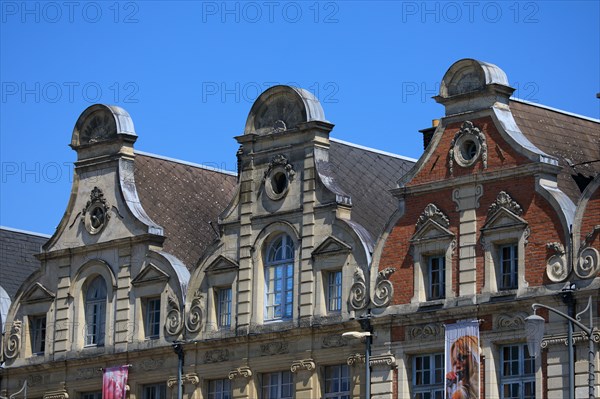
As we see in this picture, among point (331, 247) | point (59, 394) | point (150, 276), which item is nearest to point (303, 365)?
point (331, 247)

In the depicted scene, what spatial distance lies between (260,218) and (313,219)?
2326mm

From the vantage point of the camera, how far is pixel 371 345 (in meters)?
59.0

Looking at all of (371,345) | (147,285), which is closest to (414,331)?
(371,345)

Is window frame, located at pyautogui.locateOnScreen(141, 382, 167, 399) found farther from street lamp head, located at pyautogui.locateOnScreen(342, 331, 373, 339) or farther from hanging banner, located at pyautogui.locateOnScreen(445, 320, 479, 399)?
hanging banner, located at pyautogui.locateOnScreen(445, 320, 479, 399)

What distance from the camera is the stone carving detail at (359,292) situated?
59.5 m

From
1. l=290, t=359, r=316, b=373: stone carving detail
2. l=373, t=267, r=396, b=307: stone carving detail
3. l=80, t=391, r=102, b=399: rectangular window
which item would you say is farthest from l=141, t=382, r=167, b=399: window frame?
l=373, t=267, r=396, b=307: stone carving detail

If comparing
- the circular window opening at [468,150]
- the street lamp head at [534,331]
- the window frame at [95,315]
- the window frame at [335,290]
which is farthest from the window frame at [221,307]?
the street lamp head at [534,331]

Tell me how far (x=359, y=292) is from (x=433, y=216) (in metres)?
3.56

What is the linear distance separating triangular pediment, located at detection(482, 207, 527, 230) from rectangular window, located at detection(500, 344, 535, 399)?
3466 millimetres

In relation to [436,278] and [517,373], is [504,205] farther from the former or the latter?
[517,373]

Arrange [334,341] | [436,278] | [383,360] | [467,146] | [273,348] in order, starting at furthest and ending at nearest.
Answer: [273,348] → [334,341] → [383,360] → [436,278] → [467,146]

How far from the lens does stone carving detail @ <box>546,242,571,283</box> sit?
179ft

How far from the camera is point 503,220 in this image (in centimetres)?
5634

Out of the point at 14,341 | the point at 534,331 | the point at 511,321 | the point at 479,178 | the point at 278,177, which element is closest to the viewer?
the point at 534,331
